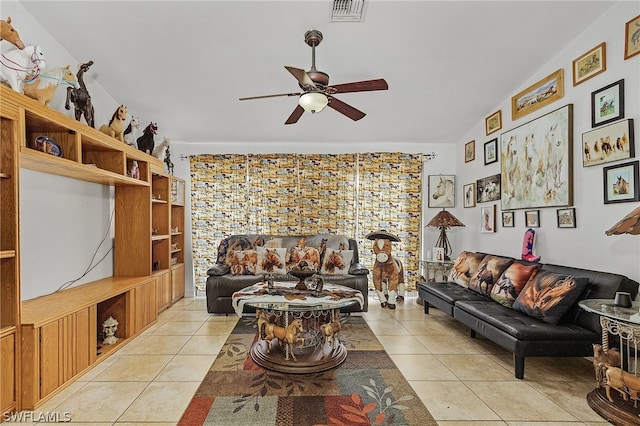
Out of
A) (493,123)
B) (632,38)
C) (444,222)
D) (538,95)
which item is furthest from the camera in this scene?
(444,222)

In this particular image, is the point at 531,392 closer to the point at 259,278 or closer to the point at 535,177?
the point at 535,177

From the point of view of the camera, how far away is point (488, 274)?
366 cm

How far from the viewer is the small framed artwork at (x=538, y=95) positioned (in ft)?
10.7

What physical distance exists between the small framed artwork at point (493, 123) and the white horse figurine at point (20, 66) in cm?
470

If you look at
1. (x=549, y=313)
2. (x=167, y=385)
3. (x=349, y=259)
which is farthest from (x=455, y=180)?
(x=167, y=385)

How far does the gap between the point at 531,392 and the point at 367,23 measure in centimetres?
317

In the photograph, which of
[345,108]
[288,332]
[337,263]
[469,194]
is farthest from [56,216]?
[469,194]

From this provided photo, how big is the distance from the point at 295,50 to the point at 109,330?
3.27 meters

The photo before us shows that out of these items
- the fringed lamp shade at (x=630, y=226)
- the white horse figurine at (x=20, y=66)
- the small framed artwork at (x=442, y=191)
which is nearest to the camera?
the fringed lamp shade at (x=630, y=226)

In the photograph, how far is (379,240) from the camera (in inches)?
197

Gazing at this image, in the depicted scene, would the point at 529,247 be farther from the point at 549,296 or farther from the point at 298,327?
the point at 298,327

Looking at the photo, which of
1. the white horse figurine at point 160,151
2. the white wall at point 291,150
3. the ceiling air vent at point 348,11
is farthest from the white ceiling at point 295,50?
the white wall at point 291,150

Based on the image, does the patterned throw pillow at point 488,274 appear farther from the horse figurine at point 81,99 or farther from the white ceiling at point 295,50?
the horse figurine at point 81,99

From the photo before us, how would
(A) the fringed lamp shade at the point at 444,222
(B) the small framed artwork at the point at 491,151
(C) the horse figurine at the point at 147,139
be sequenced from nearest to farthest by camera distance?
(C) the horse figurine at the point at 147,139, (B) the small framed artwork at the point at 491,151, (A) the fringed lamp shade at the point at 444,222
